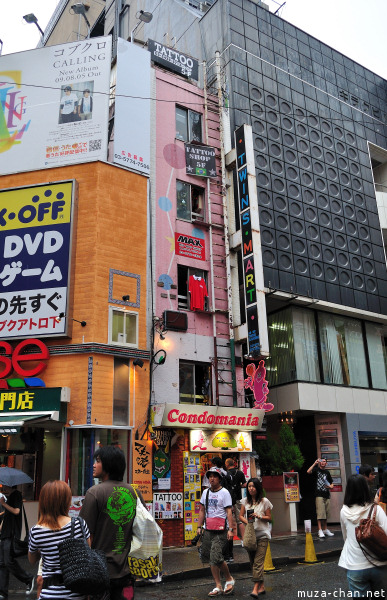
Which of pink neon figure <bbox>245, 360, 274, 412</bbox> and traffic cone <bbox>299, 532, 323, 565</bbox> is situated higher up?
pink neon figure <bbox>245, 360, 274, 412</bbox>

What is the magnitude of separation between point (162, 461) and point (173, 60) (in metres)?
14.6

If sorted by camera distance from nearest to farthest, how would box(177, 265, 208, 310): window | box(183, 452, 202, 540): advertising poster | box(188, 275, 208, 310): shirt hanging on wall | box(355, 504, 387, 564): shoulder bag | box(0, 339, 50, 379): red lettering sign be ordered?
box(355, 504, 387, 564): shoulder bag < box(0, 339, 50, 379): red lettering sign < box(183, 452, 202, 540): advertising poster < box(188, 275, 208, 310): shirt hanging on wall < box(177, 265, 208, 310): window

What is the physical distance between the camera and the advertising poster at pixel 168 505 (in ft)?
50.4

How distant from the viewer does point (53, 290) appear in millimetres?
15406

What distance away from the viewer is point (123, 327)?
1575 centimetres

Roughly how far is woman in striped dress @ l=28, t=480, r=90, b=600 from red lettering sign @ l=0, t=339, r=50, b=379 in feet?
35.8

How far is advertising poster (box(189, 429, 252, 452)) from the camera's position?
54.0 feet

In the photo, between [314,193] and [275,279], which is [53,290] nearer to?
[275,279]

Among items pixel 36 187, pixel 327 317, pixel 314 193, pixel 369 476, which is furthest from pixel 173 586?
pixel 314 193

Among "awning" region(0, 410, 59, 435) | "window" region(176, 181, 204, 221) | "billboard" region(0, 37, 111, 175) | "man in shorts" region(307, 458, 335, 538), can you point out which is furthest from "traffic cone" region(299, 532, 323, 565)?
"billboard" region(0, 37, 111, 175)

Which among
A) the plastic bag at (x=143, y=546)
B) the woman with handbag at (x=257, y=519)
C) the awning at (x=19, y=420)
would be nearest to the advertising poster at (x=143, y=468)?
the awning at (x=19, y=420)

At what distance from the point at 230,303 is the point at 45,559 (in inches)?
588

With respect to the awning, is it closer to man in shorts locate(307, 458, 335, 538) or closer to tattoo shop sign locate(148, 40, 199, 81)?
man in shorts locate(307, 458, 335, 538)

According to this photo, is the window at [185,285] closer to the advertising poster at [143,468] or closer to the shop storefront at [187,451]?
the shop storefront at [187,451]
